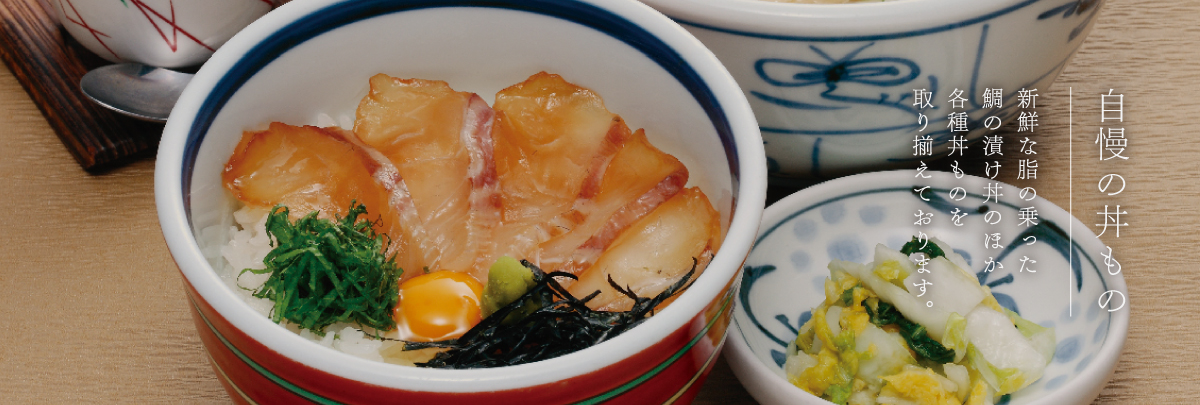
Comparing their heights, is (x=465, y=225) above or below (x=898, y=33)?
below

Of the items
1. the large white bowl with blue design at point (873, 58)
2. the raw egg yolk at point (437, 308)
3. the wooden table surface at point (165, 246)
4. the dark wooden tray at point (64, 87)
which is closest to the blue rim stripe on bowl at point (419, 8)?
the large white bowl with blue design at point (873, 58)

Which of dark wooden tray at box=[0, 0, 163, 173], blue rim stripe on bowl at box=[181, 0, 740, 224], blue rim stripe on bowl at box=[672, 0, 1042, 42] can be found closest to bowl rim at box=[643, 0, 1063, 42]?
blue rim stripe on bowl at box=[672, 0, 1042, 42]

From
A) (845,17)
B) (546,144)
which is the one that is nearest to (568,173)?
(546,144)

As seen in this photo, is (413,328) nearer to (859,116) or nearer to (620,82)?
(620,82)

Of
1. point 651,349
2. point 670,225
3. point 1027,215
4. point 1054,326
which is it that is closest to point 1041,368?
point 1054,326

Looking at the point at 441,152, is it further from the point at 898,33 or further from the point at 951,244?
the point at 951,244
